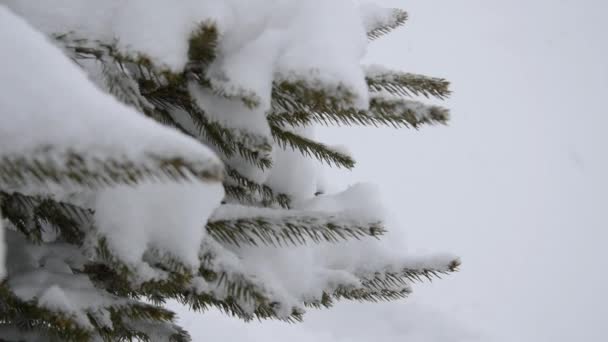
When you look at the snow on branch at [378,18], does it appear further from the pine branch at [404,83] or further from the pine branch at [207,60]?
the pine branch at [207,60]

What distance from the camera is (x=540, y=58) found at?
1107 centimetres

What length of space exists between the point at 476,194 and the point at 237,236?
6717 mm

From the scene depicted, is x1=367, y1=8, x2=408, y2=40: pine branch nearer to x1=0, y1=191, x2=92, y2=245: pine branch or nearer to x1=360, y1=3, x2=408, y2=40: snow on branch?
x1=360, y1=3, x2=408, y2=40: snow on branch

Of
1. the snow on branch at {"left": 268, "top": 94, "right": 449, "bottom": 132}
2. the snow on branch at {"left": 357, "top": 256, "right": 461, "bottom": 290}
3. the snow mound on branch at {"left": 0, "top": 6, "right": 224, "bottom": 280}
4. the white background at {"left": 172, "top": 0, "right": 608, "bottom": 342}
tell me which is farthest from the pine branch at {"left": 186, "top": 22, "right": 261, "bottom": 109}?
the white background at {"left": 172, "top": 0, "right": 608, "bottom": 342}

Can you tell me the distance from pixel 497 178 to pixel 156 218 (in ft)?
24.4

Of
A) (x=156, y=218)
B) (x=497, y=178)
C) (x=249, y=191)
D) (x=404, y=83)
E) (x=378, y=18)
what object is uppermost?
(x=497, y=178)

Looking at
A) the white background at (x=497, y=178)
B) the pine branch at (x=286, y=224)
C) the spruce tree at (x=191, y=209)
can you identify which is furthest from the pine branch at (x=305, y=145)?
the white background at (x=497, y=178)

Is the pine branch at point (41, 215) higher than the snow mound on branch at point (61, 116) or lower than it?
higher

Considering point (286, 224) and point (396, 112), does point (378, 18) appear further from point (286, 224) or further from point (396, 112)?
point (286, 224)

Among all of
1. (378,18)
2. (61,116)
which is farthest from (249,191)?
(61,116)

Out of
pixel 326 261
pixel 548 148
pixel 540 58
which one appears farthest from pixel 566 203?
pixel 326 261

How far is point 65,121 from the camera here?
0.57 m

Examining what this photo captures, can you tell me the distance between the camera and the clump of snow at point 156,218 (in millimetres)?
933

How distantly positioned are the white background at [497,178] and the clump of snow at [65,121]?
309cm
